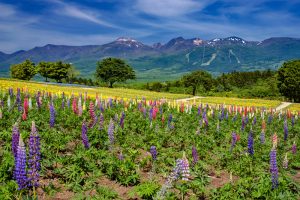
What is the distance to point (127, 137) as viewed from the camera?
14.0m

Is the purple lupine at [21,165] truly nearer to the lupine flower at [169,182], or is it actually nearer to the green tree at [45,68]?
the lupine flower at [169,182]

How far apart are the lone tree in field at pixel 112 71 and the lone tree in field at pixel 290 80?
4597cm

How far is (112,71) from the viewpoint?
112 m

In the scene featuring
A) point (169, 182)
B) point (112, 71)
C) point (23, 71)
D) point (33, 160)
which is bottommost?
point (169, 182)

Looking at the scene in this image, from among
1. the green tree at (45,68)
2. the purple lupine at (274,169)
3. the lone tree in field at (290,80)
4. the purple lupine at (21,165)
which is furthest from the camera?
the green tree at (45,68)

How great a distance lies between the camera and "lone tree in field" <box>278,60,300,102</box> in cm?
8431

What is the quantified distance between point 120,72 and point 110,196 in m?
105

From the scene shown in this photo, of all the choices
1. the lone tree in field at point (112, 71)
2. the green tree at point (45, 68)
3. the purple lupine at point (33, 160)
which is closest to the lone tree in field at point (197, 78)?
the lone tree in field at point (112, 71)

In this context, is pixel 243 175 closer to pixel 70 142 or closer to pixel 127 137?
pixel 127 137

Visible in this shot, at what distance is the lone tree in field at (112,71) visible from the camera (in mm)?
111875

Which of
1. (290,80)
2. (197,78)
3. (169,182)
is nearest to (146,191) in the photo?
(169,182)

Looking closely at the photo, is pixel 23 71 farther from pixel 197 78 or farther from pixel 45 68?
pixel 197 78

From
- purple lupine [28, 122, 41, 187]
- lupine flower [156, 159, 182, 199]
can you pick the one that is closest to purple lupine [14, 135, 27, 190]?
purple lupine [28, 122, 41, 187]

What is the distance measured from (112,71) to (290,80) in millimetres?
51793
